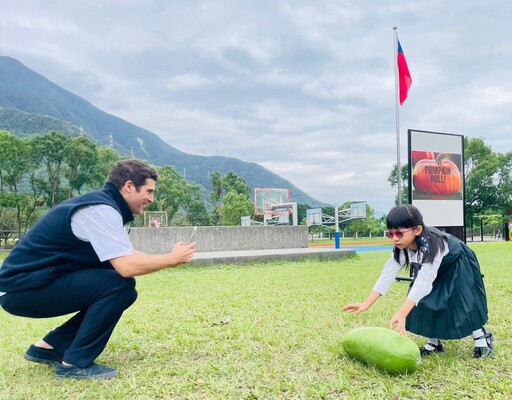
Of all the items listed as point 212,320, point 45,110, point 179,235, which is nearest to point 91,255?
point 212,320

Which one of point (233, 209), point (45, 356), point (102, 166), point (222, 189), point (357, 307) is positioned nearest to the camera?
point (45, 356)

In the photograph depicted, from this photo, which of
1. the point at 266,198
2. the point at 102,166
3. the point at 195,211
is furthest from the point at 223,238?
the point at 195,211

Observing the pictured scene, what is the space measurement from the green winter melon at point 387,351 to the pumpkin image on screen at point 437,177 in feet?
21.3

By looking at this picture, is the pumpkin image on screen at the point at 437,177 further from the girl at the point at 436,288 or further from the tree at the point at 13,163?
the tree at the point at 13,163

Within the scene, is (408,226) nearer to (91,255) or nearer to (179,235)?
(91,255)

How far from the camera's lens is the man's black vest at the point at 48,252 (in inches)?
106

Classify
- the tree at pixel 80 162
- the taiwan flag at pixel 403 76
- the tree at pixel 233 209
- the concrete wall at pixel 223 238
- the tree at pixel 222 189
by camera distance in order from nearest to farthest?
the taiwan flag at pixel 403 76 → the concrete wall at pixel 223 238 → the tree at pixel 80 162 → the tree at pixel 233 209 → the tree at pixel 222 189

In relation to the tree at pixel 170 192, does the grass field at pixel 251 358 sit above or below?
below

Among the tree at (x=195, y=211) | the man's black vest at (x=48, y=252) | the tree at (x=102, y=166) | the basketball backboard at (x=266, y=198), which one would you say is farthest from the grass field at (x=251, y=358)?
the tree at (x=195, y=211)

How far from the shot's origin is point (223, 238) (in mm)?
14578

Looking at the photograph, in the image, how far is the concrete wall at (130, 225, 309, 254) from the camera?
12802 millimetres

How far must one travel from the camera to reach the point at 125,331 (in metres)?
4.05

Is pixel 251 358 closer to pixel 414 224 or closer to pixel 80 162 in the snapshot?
pixel 414 224

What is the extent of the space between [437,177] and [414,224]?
259 inches
